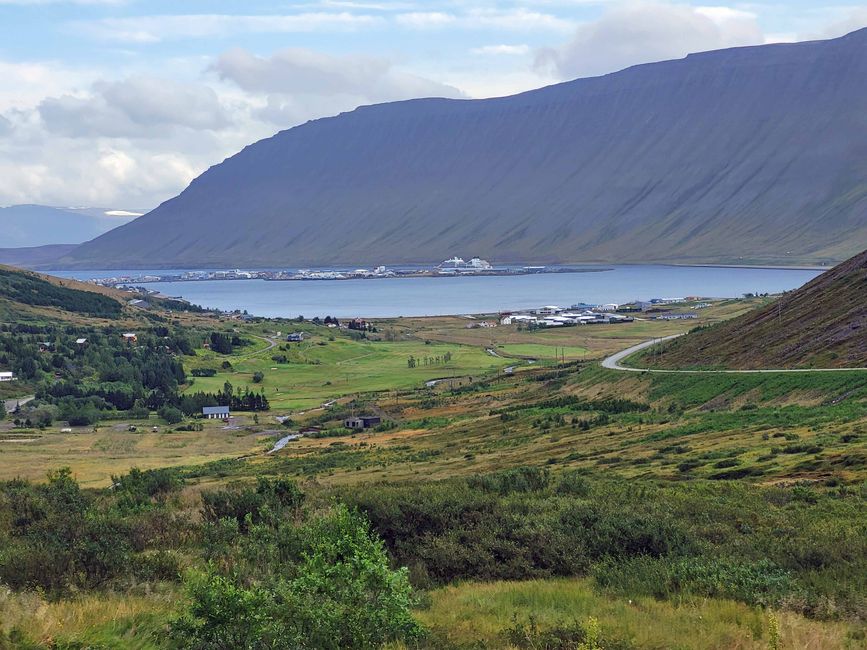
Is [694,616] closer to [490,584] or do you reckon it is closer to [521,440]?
[490,584]

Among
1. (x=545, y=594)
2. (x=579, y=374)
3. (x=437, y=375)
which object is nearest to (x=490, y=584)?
(x=545, y=594)

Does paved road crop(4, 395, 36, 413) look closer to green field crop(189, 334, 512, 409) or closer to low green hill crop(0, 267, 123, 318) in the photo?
green field crop(189, 334, 512, 409)

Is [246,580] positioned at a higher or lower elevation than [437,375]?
higher

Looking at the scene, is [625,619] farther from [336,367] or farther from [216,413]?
[336,367]

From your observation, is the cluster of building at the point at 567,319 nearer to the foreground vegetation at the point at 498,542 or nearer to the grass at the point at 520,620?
the foreground vegetation at the point at 498,542

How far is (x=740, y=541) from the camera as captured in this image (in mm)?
16234

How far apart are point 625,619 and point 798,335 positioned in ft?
192

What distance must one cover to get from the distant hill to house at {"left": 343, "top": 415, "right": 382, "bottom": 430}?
23364 millimetres

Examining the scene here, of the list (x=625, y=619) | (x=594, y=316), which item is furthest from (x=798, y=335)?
(x=594, y=316)

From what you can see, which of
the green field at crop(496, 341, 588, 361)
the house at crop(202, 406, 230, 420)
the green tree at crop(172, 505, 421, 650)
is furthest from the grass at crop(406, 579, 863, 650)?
the green field at crop(496, 341, 588, 361)

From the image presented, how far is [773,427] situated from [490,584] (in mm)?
28056

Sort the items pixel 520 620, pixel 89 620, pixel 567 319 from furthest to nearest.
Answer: pixel 567 319 < pixel 520 620 < pixel 89 620

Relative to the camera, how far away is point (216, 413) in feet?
303

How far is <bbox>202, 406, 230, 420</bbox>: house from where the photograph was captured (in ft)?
299
